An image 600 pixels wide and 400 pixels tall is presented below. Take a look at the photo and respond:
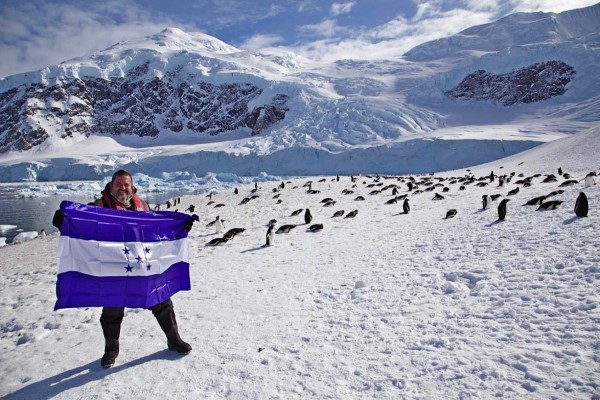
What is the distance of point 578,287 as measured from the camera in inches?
165

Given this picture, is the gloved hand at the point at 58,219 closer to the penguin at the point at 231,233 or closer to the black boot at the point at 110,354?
the black boot at the point at 110,354

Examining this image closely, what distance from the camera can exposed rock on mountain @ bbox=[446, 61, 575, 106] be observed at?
6531cm

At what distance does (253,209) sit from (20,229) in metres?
15.9

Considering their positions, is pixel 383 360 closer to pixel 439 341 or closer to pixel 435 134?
pixel 439 341

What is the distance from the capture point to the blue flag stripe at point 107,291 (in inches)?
141

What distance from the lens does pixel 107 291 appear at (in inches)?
145

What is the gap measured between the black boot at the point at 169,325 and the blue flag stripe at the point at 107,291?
96mm

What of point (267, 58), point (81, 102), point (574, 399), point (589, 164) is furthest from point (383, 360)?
point (81, 102)

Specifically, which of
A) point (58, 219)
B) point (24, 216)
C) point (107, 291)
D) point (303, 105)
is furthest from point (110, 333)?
point (303, 105)

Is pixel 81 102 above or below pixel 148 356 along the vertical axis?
above

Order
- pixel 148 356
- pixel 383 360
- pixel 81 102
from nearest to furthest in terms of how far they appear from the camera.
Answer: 1. pixel 383 360
2. pixel 148 356
3. pixel 81 102

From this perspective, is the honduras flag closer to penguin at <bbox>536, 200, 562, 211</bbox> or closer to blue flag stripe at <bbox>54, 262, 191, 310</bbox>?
blue flag stripe at <bbox>54, 262, 191, 310</bbox>

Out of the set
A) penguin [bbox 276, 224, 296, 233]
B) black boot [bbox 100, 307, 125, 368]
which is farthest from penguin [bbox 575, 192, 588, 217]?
black boot [bbox 100, 307, 125, 368]

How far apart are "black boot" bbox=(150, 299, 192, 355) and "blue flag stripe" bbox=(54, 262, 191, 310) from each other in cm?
10
